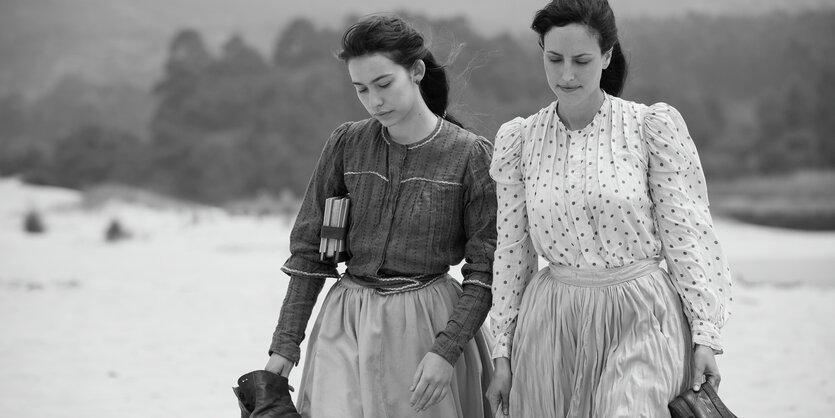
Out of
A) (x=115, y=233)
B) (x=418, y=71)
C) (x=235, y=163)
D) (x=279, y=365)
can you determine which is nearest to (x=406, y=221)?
(x=418, y=71)

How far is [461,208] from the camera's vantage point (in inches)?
117

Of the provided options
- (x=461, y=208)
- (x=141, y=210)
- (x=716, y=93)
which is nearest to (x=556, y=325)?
(x=461, y=208)

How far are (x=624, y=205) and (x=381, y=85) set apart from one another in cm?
76

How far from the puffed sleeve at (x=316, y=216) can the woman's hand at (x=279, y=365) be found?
10.0 inches

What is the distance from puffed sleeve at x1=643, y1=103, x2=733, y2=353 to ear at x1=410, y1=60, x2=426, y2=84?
0.72 meters

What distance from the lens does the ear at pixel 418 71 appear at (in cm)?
296

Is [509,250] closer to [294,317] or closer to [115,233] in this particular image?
[294,317]

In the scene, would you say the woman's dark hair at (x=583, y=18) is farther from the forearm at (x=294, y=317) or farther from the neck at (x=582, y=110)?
the forearm at (x=294, y=317)

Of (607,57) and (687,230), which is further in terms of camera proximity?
(607,57)

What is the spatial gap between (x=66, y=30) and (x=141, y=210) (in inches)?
1664

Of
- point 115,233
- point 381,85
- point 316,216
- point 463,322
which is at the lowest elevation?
point 115,233

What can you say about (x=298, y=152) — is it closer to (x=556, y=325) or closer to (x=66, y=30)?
(x=66, y=30)

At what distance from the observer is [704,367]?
8.13ft

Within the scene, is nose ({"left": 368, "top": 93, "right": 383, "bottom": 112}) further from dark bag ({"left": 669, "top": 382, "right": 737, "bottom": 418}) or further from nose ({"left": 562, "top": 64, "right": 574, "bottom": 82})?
dark bag ({"left": 669, "top": 382, "right": 737, "bottom": 418})
